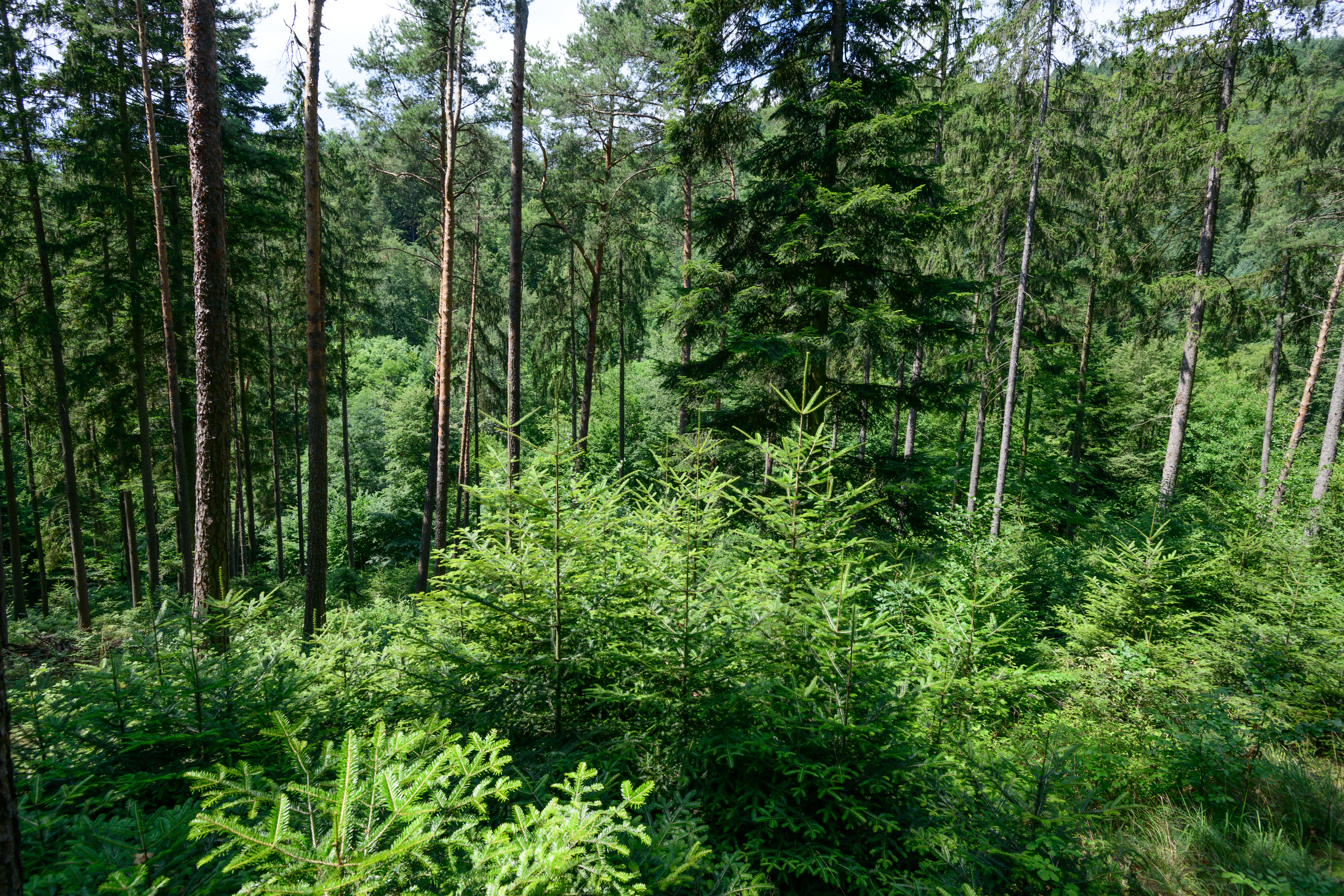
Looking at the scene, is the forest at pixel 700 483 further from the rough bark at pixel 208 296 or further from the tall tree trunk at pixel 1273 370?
the tall tree trunk at pixel 1273 370

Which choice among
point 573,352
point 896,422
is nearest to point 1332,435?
point 896,422

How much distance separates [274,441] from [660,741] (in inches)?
841

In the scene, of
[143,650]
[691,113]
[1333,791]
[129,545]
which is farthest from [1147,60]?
[129,545]

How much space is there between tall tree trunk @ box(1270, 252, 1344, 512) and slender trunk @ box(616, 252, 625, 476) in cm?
1575

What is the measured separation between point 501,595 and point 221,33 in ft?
54.5

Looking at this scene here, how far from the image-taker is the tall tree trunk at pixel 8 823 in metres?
1.82

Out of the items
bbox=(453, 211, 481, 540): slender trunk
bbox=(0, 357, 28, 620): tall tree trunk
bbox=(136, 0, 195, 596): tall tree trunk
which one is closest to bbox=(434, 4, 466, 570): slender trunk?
bbox=(453, 211, 481, 540): slender trunk

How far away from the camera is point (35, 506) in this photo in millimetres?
19156

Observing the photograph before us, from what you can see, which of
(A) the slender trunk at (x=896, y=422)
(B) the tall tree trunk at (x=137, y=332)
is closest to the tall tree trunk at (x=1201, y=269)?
(A) the slender trunk at (x=896, y=422)

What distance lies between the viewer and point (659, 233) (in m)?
21.2

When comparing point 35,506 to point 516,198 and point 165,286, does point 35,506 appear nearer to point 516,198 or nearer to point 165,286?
point 165,286

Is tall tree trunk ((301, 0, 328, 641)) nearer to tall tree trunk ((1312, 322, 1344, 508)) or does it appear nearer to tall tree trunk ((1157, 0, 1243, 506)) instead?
tall tree trunk ((1157, 0, 1243, 506))

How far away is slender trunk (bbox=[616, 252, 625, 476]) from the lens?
2031 centimetres

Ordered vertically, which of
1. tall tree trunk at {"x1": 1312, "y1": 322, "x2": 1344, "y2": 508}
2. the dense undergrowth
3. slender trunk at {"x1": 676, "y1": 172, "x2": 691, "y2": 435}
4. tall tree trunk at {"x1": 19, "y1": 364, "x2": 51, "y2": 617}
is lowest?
tall tree trunk at {"x1": 19, "y1": 364, "x2": 51, "y2": 617}
